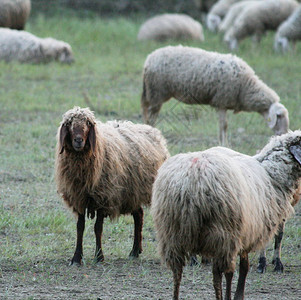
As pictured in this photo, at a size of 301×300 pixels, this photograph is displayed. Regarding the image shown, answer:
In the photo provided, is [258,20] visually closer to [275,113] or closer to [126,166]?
[275,113]

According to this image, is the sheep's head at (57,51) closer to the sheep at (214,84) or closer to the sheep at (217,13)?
the sheep at (214,84)

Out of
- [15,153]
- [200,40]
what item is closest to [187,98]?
[15,153]

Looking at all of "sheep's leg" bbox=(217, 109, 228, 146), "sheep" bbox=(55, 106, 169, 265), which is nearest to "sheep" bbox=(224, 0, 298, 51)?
"sheep's leg" bbox=(217, 109, 228, 146)

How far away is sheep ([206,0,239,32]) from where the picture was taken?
19.6 metres

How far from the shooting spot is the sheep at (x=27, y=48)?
14234mm

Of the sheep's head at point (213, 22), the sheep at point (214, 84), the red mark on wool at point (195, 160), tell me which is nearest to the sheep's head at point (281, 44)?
the sheep's head at point (213, 22)

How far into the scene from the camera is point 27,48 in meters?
14.3

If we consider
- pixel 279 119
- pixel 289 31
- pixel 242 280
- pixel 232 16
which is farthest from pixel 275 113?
pixel 232 16

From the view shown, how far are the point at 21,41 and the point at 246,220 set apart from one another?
36.2ft

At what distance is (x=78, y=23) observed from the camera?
60.0ft

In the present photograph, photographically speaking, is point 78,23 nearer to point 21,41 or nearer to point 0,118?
point 21,41

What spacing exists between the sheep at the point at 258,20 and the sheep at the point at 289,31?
21.5 inches

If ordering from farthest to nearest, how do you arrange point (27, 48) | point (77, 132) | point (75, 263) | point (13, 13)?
point (13, 13)
point (27, 48)
point (75, 263)
point (77, 132)

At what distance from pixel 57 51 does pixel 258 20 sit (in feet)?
18.5
